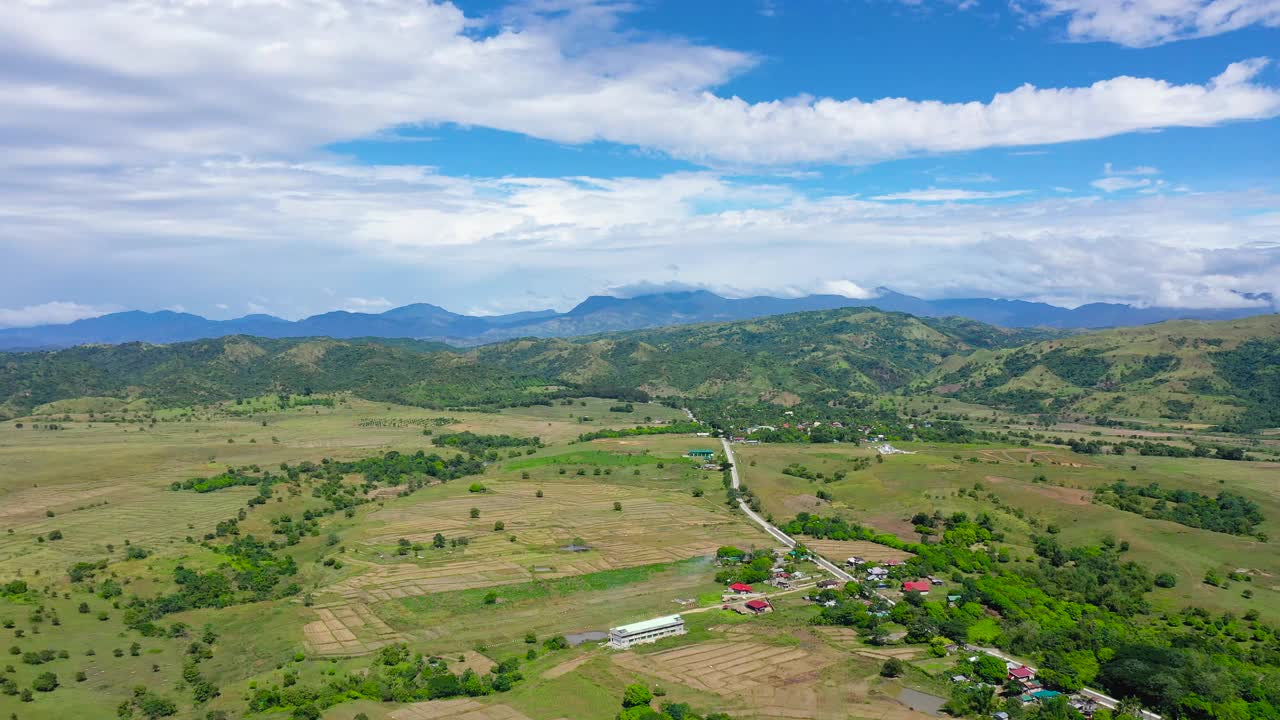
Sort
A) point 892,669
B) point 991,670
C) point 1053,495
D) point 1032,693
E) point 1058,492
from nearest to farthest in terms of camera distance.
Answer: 1. point 1032,693
2. point 991,670
3. point 892,669
4. point 1053,495
5. point 1058,492

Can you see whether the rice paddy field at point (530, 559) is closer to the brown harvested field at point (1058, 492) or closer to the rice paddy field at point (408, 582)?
the rice paddy field at point (408, 582)

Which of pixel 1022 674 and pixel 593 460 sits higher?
pixel 593 460

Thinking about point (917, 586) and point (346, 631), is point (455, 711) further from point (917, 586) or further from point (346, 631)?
point (917, 586)

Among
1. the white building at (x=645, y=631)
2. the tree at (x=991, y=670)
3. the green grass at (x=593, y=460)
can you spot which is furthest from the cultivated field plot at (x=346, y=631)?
the green grass at (x=593, y=460)

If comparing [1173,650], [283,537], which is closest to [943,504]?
[1173,650]

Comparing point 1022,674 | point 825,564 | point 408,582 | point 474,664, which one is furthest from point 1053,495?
point 408,582

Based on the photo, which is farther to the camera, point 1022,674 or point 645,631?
point 645,631

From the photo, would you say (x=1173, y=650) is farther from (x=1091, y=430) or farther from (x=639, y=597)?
(x=1091, y=430)
